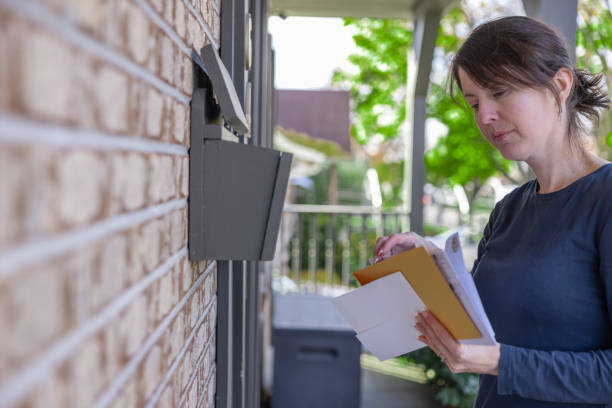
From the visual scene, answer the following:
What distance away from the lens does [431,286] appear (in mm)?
1088

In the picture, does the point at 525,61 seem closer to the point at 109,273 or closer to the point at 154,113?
the point at 154,113

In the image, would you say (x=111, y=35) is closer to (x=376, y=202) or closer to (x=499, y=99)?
(x=499, y=99)

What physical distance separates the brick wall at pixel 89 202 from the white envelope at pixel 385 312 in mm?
498

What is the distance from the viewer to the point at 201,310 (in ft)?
3.69

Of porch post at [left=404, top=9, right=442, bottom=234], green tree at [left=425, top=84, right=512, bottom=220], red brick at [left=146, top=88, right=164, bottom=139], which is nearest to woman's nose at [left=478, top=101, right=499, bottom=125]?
red brick at [left=146, top=88, right=164, bottom=139]

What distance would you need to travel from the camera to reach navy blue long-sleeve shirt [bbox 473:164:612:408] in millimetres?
1148

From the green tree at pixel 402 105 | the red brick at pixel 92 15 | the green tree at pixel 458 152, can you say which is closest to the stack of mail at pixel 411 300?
the red brick at pixel 92 15

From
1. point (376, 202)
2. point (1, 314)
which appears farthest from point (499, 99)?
point (376, 202)

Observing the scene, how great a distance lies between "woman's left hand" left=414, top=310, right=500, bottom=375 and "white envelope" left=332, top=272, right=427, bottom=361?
0.05 meters

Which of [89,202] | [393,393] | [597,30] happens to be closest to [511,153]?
[89,202]

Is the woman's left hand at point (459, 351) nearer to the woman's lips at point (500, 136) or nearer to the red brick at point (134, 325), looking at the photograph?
the woman's lips at point (500, 136)

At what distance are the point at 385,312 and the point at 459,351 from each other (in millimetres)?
197

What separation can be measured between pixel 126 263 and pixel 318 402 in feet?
9.30

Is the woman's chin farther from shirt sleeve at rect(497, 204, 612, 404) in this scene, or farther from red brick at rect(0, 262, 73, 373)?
red brick at rect(0, 262, 73, 373)
